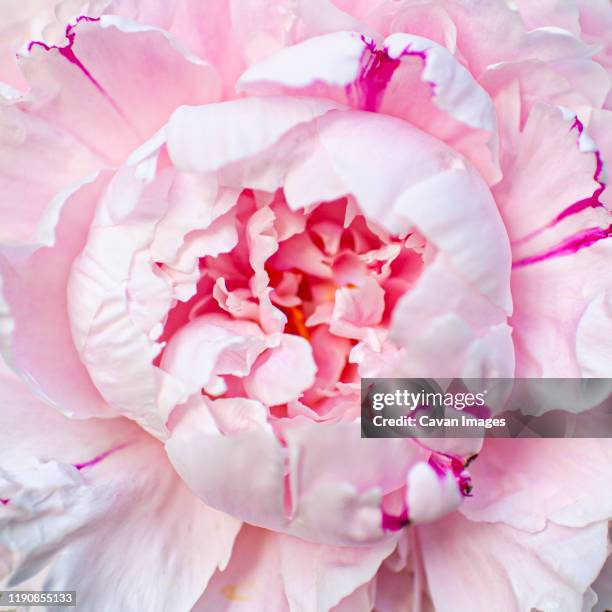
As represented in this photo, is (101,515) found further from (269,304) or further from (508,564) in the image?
(508,564)

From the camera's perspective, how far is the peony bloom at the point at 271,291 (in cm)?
53

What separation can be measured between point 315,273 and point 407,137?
177 millimetres

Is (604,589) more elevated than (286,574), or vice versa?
(286,574)

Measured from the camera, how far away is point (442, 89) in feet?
1.73

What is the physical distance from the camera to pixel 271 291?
0.66 m

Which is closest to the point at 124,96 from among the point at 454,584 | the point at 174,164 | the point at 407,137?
the point at 174,164

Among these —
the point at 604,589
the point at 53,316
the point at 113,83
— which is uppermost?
the point at 113,83

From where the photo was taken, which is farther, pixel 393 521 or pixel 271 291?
pixel 271 291

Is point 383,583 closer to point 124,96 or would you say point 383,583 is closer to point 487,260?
point 487,260

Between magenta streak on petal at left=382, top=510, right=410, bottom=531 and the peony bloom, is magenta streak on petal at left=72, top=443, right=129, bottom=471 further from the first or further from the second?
magenta streak on petal at left=382, top=510, right=410, bottom=531

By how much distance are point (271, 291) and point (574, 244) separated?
0.23 m

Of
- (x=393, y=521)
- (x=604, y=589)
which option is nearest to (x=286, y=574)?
(x=393, y=521)

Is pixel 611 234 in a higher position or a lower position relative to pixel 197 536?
higher

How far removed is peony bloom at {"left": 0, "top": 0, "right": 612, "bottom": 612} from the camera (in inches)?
21.0
